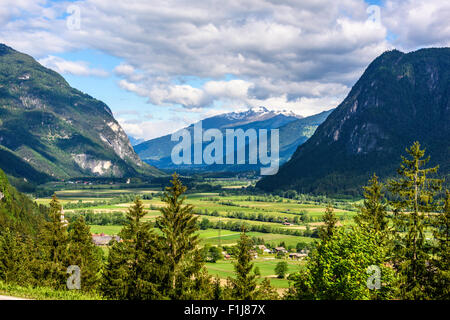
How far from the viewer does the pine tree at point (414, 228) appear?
2862 cm

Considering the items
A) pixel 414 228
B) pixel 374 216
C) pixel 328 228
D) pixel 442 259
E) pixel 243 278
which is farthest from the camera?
pixel 328 228

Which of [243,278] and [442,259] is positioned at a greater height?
[442,259]

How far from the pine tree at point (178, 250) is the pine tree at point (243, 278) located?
121 inches

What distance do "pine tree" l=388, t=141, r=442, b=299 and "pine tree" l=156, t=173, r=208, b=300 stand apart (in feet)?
48.9

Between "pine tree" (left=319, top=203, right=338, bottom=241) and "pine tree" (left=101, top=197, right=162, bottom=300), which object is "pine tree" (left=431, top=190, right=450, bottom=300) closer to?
"pine tree" (left=319, top=203, right=338, bottom=241)

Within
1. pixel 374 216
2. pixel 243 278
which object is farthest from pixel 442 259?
pixel 243 278

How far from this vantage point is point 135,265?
3372 cm

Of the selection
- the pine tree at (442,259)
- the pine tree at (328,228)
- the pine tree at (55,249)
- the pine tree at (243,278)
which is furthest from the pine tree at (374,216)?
the pine tree at (55,249)

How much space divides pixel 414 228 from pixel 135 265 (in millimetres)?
22039

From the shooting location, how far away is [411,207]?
30.5 metres

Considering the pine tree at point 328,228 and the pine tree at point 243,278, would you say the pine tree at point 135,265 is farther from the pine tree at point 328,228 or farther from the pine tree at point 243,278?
the pine tree at point 328,228

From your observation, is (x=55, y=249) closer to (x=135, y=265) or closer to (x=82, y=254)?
(x=82, y=254)

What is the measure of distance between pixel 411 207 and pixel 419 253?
11.4 ft
